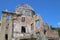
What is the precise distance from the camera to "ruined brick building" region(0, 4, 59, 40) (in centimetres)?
2898

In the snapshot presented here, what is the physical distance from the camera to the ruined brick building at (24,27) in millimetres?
28984

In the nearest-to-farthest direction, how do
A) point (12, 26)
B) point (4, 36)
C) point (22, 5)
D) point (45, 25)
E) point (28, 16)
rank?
point (45, 25), point (4, 36), point (12, 26), point (28, 16), point (22, 5)

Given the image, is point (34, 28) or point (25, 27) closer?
point (34, 28)

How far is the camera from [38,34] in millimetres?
30016

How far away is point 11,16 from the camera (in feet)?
114

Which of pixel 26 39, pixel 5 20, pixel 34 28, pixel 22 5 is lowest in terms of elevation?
pixel 26 39

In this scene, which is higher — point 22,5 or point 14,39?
point 22,5

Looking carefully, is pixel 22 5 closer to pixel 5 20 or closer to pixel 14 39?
pixel 5 20

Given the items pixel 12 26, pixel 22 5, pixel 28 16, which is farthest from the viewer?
pixel 22 5

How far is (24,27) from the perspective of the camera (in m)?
35.8

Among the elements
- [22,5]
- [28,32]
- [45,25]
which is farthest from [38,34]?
[22,5]

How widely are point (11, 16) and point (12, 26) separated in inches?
116

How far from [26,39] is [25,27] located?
13.8ft

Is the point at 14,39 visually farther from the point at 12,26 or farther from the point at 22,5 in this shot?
the point at 22,5
